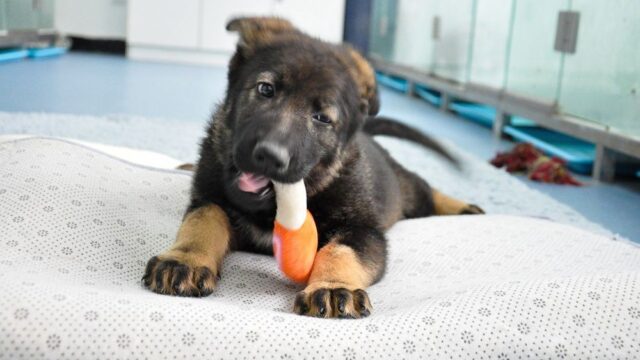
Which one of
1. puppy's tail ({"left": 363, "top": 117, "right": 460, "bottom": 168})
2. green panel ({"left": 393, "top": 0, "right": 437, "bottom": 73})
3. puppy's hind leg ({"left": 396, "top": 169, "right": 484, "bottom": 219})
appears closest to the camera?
puppy's hind leg ({"left": 396, "top": 169, "right": 484, "bottom": 219})

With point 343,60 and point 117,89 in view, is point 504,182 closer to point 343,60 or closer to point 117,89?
point 343,60

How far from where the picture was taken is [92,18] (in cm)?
1146

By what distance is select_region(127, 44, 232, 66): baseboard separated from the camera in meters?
11.2

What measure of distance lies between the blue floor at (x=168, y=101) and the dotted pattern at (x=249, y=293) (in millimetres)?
1424

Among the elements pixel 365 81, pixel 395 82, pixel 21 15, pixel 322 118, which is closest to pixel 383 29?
pixel 395 82

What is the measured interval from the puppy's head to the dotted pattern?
1.08 feet

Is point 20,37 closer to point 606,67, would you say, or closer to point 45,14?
point 45,14

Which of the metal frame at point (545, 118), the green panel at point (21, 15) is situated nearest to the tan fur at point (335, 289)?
the metal frame at point (545, 118)

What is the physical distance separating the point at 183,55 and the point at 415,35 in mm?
3892

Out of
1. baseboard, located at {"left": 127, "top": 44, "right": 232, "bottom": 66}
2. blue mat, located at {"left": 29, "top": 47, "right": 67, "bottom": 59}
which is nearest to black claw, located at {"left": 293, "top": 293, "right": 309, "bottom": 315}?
blue mat, located at {"left": 29, "top": 47, "right": 67, "bottom": 59}

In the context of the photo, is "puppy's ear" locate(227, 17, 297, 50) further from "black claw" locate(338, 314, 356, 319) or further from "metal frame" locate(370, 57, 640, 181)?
"metal frame" locate(370, 57, 640, 181)

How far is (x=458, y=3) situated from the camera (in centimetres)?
806

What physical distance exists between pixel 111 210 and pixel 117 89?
5.02m

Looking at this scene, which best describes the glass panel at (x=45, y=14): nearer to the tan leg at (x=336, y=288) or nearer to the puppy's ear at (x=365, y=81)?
the puppy's ear at (x=365, y=81)
